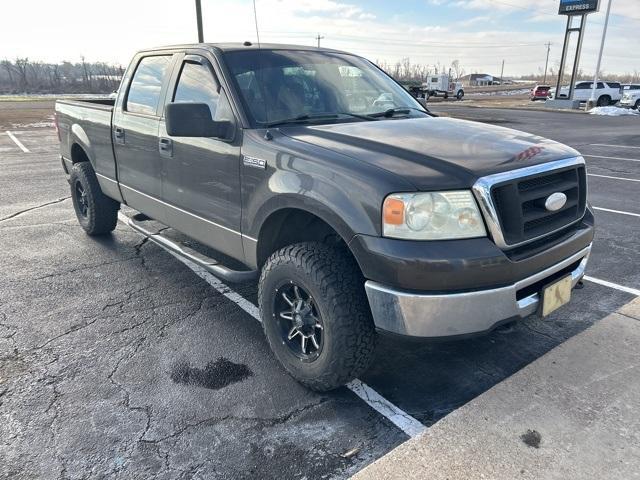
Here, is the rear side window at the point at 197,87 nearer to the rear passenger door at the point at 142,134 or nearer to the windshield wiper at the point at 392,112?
the rear passenger door at the point at 142,134

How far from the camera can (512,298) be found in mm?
2492

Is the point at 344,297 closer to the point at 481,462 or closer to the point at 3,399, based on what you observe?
the point at 481,462

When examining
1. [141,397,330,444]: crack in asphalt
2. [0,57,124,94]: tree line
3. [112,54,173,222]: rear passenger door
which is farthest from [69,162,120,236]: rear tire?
[0,57,124,94]: tree line

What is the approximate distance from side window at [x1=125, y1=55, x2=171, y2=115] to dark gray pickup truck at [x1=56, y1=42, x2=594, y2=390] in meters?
0.03

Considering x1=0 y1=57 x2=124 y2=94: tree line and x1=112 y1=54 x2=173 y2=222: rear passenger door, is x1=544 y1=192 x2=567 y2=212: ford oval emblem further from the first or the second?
x1=0 y1=57 x2=124 y2=94: tree line

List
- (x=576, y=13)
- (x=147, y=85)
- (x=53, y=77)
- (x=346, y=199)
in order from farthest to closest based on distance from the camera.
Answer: (x=53, y=77) < (x=576, y=13) < (x=147, y=85) < (x=346, y=199)

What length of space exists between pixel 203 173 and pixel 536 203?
7.05ft

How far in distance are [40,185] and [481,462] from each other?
8.90 meters

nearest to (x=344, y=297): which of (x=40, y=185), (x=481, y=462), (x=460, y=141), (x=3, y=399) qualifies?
(x=481, y=462)

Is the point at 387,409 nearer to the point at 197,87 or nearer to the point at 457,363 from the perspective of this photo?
the point at 457,363

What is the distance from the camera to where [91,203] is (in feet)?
18.1

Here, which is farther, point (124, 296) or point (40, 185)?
point (40, 185)

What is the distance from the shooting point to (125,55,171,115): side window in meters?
4.16

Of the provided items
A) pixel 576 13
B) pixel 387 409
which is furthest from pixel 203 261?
pixel 576 13
